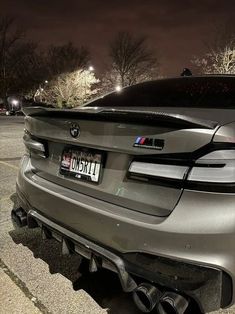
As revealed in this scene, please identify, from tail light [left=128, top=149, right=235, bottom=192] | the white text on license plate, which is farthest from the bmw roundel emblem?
tail light [left=128, top=149, right=235, bottom=192]

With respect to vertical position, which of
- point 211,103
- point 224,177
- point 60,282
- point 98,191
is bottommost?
point 60,282

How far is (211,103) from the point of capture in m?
2.69

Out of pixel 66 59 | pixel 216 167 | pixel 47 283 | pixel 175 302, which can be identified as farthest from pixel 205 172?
pixel 66 59

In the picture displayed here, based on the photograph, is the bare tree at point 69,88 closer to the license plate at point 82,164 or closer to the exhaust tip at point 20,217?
the exhaust tip at point 20,217

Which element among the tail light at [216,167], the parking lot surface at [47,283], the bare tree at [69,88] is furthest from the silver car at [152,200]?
the bare tree at [69,88]

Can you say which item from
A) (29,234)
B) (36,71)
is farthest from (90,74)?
(29,234)

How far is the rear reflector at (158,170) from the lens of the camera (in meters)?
1.92

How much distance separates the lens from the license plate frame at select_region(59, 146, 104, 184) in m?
2.32

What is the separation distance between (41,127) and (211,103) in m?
1.23

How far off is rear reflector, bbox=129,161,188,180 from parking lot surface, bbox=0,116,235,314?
1027 millimetres

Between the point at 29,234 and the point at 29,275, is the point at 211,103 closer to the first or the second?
the point at 29,275

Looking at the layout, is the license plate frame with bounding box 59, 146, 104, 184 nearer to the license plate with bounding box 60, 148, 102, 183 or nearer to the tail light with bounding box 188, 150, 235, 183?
the license plate with bounding box 60, 148, 102, 183

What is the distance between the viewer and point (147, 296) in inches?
78.7

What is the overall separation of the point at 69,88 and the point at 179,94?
49.0 meters
